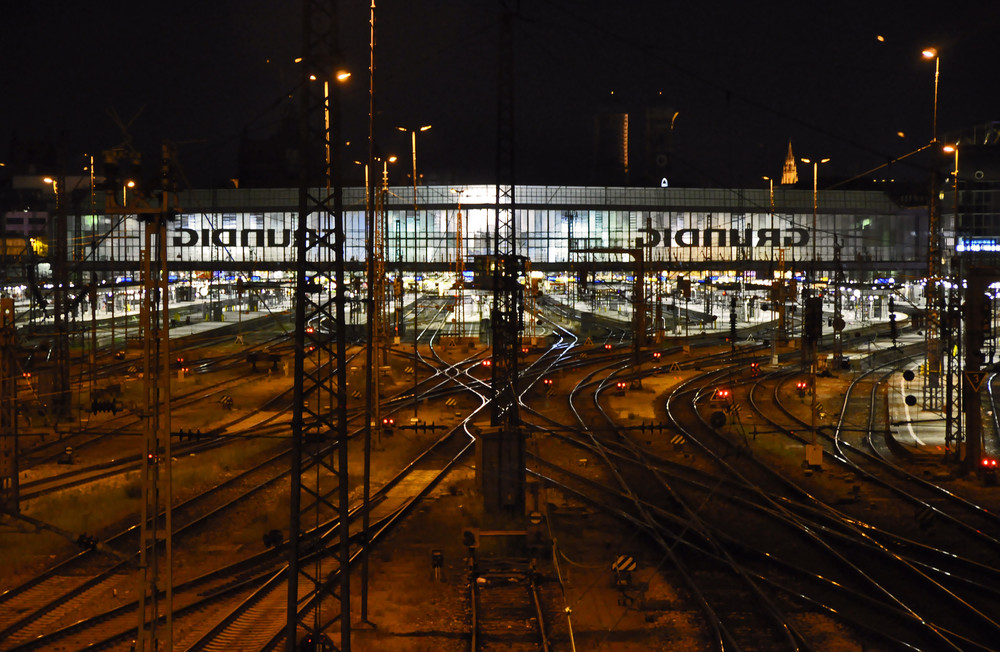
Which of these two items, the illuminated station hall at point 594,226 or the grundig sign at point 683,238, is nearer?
the illuminated station hall at point 594,226

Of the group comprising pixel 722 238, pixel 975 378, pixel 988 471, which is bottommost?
pixel 988 471

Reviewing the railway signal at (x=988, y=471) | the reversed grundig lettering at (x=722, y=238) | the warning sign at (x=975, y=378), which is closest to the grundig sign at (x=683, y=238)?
the reversed grundig lettering at (x=722, y=238)

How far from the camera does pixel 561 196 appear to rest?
57906mm

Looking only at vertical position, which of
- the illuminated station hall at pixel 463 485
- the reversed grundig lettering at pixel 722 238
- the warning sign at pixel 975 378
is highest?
the reversed grundig lettering at pixel 722 238

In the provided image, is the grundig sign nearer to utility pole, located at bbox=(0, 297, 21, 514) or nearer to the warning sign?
the warning sign

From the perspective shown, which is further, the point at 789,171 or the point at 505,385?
the point at 789,171

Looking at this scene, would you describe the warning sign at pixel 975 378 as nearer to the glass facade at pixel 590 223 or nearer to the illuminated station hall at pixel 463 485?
the illuminated station hall at pixel 463 485

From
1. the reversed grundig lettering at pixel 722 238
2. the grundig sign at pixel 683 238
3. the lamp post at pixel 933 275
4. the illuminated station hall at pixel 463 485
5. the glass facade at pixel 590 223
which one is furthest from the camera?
the reversed grundig lettering at pixel 722 238

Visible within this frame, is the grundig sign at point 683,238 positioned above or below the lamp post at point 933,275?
Result: above

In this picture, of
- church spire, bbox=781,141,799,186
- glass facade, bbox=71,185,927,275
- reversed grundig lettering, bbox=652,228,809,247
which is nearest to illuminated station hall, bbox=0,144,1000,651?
glass facade, bbox=71,185,927,275

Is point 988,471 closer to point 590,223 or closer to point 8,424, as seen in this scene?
point 8,424

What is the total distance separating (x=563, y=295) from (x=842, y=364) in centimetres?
5035

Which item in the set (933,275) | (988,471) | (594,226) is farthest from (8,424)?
(594,226)

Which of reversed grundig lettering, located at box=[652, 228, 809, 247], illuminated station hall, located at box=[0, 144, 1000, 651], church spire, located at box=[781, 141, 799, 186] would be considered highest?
church spire, located at box=[781, 141, 799, 186]
